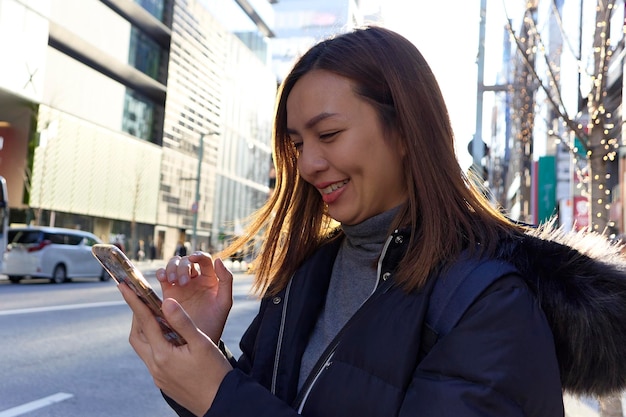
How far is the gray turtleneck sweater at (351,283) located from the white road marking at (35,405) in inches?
161

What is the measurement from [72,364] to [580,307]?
20.8 ft

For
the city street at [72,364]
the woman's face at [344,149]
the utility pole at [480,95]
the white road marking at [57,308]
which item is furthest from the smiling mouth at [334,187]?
the white road marking at [57,308]

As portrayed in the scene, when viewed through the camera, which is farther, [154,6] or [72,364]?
[154,6]

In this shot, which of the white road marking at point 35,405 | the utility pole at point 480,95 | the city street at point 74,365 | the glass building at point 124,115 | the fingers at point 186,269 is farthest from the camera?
the glass building at point 124,115

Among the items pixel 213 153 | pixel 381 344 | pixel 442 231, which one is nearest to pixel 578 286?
pixel 442 231

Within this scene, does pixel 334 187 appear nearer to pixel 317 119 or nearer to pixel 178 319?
pixel 317 119

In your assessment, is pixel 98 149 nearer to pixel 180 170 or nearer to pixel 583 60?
pixel 180 170

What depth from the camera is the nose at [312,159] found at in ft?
4.83

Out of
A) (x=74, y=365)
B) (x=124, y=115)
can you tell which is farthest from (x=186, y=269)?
(x=124, y=115)

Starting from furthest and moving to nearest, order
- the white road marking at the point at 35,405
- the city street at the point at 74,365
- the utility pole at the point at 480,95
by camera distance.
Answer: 1. the utility pole at the point at 480,95
2. the city street at the point at 74,365
3. the white road marking at the point at 35,405

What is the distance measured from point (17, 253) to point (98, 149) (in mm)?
19571

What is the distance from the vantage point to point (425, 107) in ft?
4.66

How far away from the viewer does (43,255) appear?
17.7m

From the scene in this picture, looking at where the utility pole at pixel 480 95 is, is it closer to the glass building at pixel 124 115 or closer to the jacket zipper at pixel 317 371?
the jacket zipper at pixel 317 371
